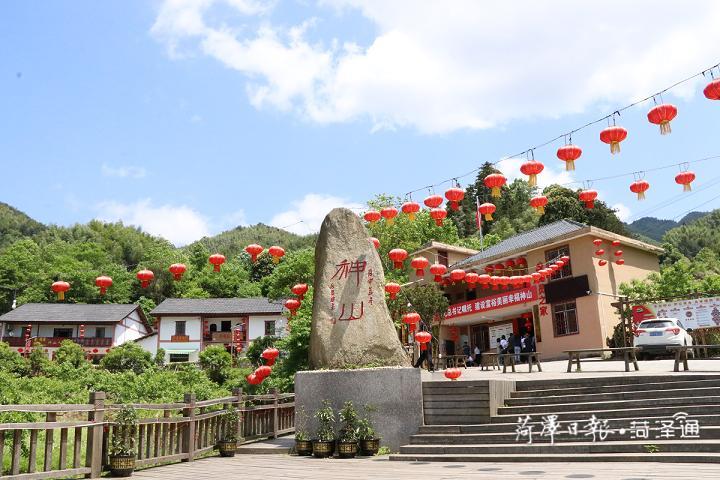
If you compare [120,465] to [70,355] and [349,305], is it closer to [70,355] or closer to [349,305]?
[349,305]

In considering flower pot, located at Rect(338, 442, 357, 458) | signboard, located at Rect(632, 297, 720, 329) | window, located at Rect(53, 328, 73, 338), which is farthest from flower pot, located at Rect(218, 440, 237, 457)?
window, located at Rect(53, 328, 73, 338)

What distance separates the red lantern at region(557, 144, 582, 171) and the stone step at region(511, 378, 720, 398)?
417 cm

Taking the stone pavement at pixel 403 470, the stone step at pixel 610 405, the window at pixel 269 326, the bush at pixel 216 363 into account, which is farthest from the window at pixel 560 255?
the window at pixel 269 326

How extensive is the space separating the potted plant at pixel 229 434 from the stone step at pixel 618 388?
5455mm

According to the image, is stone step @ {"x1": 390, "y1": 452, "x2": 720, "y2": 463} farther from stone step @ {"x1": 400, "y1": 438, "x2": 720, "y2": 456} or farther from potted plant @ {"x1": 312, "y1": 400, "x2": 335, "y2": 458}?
potted plant @ {"x1": 312, "y1": 400, "x2": 335, "y2": 458}

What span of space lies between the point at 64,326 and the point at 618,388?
42439 millimetres

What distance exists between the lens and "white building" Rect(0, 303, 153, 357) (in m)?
42.1

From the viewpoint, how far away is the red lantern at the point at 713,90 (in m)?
8.35

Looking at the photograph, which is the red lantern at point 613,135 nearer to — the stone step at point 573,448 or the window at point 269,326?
the stone step at point 573,448

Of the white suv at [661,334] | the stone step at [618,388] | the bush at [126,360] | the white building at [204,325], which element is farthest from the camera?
the white building at [204,325]

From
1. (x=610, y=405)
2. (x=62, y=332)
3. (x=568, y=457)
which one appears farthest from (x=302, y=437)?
(x=62, y=332)

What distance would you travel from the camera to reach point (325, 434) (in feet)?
34.9

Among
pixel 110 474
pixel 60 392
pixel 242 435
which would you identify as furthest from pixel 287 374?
pixel 60 392

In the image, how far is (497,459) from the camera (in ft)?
29.5
